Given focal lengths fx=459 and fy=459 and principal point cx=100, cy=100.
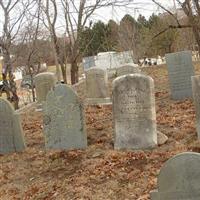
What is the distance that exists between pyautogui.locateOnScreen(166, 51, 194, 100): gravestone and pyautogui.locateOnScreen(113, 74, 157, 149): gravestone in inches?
177

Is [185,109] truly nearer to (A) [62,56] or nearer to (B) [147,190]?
(B) [147,190]

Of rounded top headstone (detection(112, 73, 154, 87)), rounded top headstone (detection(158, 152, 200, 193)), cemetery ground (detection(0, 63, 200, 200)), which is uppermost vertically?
rounded top headstone (detection(112, 73, 154, 87))

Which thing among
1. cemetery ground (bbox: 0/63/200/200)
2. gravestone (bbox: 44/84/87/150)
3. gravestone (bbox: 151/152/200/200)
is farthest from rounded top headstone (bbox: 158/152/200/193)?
gravestone (bbox: 44/84/87/150)

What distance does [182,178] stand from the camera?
4328mm

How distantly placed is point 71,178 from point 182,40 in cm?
2792

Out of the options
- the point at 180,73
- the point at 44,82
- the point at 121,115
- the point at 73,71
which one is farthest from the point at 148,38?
the point at 121,115

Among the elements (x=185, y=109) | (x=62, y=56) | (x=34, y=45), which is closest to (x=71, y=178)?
(x=185, y=109)

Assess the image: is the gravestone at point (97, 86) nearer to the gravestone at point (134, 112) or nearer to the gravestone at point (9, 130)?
the gravestone at point (9, 130)

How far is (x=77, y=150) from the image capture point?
810 cm

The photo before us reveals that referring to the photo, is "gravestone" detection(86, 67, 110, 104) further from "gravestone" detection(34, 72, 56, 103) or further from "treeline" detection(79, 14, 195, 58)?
"treeline" detection(79, 14, 195, 58)

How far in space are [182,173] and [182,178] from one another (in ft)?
0.17

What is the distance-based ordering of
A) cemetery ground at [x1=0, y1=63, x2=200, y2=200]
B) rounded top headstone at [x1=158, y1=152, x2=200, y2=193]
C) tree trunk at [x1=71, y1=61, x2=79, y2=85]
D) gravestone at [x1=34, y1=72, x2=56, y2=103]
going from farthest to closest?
tree trunk at [x1=71, y1=61, x2=79, y2=85] < gravestone at [x1=34, y1=72, x2=56, y2=103] < cemetery ground at [x1=0, y1=63, x2=200, y2=200] < rounded top headstone at [x1=158, y1=152, x2=200, y2=193]

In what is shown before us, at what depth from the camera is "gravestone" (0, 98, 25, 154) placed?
8.23 meters

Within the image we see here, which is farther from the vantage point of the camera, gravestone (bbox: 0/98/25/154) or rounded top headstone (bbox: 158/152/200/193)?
gravestone (bbox: 0/98/25/154)
